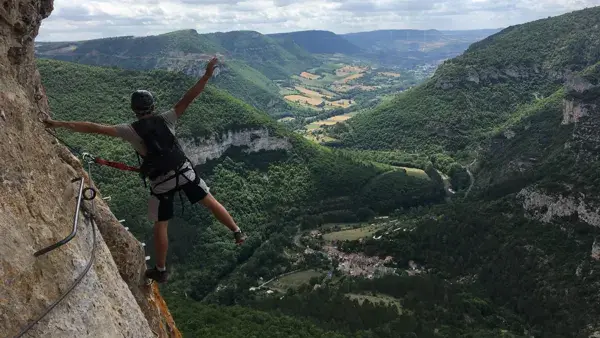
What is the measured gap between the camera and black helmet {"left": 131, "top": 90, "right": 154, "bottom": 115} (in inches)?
351

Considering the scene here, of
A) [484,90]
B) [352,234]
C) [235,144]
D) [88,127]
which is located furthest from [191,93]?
[484,90]

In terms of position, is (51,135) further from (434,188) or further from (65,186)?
(434,188)

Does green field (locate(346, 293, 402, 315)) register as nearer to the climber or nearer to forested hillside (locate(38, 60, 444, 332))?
forested hillside (locate(38, 60, 444, 332))

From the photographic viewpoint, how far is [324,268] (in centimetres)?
7925

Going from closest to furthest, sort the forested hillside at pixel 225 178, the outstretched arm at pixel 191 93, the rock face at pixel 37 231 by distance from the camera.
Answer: the rock face at pixel 37 231 < the outstretched arm at pixel 191 93 < the forested hillside at pixel 225 178

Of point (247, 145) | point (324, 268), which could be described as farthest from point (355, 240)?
point (247, 145)

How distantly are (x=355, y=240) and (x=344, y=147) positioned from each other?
255ft

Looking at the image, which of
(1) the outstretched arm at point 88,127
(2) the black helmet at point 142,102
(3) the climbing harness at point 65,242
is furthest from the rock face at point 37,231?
(2) the black helmet at point 142,102

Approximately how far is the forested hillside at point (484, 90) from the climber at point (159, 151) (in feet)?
456

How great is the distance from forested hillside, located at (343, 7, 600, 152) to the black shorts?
13897cm

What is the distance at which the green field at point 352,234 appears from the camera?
89375 mm

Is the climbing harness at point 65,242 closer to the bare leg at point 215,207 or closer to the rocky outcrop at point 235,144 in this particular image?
the bare leg at point 215,207

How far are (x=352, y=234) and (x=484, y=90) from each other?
94521mm

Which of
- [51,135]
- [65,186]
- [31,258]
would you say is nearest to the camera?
[31,258]
